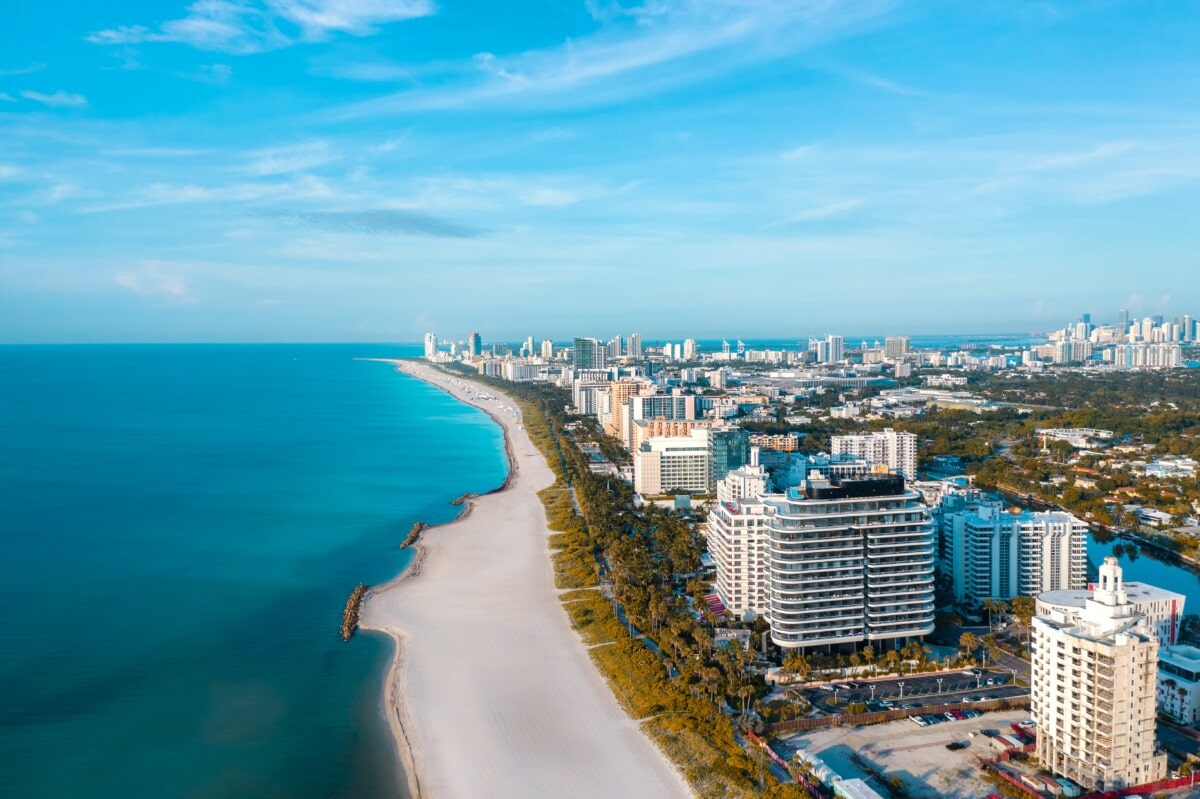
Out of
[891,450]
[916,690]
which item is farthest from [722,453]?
[916,690]

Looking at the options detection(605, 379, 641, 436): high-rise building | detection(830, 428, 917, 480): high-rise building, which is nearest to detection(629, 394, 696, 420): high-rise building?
detection(605, 379, 641, 436): high-rise building

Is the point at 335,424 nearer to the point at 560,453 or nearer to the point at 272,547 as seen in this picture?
the point at 560,453

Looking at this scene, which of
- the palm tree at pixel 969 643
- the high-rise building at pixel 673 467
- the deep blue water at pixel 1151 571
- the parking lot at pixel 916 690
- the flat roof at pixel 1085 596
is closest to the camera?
the parking lot at pixel 916 690

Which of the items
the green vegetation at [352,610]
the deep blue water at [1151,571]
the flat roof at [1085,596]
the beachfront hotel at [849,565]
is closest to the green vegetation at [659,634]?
the beachfront hotel at [849,565]

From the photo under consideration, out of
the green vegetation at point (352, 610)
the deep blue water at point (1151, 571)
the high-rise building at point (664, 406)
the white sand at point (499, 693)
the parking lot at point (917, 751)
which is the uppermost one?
the high-rise building at point (664, 406)

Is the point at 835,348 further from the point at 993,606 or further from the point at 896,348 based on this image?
the point at 993,606

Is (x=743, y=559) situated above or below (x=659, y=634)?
above

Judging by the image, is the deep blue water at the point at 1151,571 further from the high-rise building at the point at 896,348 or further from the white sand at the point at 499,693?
the high-rise building at the point at 896,348

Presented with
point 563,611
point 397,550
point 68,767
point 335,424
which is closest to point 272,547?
point 397,550
